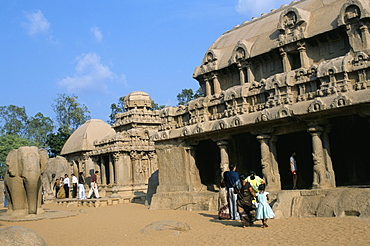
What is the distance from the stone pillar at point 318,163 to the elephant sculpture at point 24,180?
906 cm

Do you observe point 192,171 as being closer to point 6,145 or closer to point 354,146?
point 354,146

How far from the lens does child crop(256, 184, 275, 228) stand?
31.5 ft

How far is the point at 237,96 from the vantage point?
1395 centimetres

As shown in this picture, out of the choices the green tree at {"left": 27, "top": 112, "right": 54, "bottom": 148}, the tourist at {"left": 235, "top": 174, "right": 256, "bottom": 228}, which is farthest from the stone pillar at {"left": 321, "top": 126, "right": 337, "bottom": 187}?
the green tree at {"left": 27, "top": 112, "right": 54, "bottom": 148}

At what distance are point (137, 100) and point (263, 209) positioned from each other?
800 inches

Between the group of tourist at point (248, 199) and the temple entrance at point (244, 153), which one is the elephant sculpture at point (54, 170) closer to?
the temple entrance at point (244, 153)

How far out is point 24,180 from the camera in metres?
14.3

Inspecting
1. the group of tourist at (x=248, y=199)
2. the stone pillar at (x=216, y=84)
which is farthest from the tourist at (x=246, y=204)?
the stone pillar at (x=216, y=84)

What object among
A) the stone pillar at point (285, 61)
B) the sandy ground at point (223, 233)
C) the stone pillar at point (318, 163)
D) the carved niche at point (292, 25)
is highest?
the carved niche at point (292, 25)

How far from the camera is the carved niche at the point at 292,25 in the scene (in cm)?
1509

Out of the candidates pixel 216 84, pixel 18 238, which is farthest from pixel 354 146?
pixel 18 238

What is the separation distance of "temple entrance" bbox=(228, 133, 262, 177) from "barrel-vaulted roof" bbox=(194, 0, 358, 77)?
11.4 feet

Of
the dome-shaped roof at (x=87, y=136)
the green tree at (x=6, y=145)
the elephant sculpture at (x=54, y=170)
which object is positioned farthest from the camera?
the green tree at (x=6, y=145)

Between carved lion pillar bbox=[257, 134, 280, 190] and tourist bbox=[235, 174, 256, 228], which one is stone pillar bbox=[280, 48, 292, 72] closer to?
carved lion pillar bbox=[257, 134, 280, 190]
